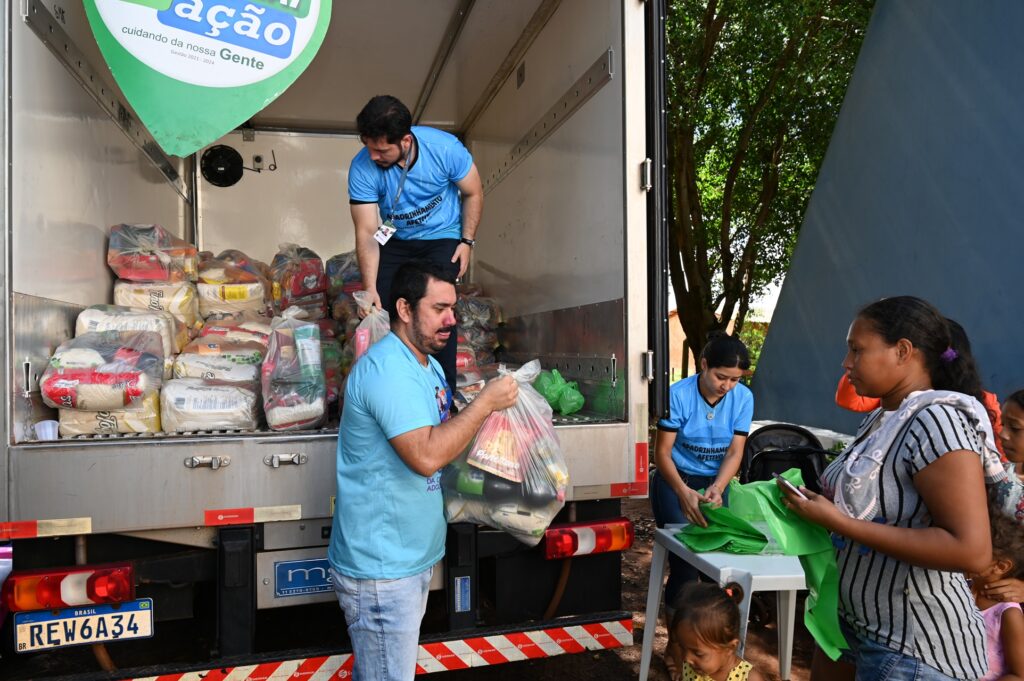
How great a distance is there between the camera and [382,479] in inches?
77.7

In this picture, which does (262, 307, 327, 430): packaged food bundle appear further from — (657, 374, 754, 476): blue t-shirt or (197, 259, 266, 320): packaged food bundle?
(657, 374, 754, 476): blue t-shirt

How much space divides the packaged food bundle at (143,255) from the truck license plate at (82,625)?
1539 millimetres

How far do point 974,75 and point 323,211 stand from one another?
15.0 feet

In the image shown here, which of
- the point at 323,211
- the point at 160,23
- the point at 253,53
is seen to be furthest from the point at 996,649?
the point at 323,211

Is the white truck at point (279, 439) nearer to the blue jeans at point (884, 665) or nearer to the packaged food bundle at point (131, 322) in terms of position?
the packaged food bundle at point (131, 322)

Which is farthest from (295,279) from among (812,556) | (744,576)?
(812,556)

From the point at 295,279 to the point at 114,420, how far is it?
219 centimetres

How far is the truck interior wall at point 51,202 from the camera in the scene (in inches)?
89.8

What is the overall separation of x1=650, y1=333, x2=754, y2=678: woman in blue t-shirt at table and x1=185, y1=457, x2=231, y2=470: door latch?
5.52ft

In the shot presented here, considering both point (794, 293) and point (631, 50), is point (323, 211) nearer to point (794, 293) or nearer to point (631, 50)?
point (631, 50)

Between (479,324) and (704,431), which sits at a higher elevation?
(479,324)

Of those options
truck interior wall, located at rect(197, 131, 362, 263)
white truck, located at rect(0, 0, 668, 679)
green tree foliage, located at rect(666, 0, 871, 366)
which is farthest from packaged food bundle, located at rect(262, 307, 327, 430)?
green tree foliage, located at rect(666, 0, 871, 366)

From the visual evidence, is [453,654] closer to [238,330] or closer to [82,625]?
[82,625]

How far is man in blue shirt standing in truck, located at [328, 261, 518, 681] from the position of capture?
6.29ft
